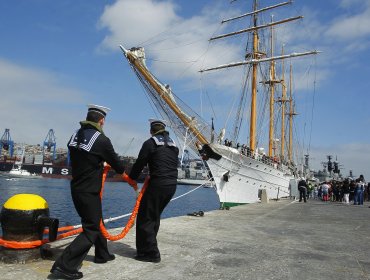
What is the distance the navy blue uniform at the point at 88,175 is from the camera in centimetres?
393

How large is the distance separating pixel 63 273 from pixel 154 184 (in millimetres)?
1538

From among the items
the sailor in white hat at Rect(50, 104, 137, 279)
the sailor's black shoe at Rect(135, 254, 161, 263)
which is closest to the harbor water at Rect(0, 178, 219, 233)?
the sailor's black shoe at Rect(135, 254, 161, 263)

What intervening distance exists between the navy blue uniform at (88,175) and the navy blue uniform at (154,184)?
0.66 metres

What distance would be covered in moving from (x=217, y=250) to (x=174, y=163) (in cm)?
153

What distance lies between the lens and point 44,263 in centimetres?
411

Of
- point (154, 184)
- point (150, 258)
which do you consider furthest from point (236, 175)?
point (150, 258)

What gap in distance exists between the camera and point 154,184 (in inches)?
182

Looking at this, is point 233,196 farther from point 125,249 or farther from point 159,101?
point 125,249

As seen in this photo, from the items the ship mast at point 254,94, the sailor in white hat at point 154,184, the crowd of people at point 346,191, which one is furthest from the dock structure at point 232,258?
the ship mast at point 254,94

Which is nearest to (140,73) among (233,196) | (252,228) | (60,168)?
(233,196)

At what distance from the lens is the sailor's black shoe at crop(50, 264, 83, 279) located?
356cm

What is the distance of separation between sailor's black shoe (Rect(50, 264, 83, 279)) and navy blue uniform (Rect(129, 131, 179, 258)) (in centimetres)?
103

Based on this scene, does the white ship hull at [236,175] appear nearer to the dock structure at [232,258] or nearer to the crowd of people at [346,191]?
the crowd of people at [346,191]

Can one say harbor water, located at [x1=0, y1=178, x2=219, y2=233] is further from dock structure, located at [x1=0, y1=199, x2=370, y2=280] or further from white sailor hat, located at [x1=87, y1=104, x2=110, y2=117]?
white sailor hat, located at [x1=87, y1=104, x2=110, y2=117]
